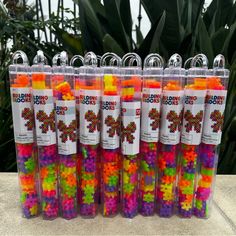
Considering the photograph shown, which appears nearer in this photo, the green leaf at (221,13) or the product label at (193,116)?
the product label at (193,116)

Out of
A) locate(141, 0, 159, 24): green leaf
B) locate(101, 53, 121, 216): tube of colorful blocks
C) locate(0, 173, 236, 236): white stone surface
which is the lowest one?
locate(0, 173, 236, 236): white stone surface

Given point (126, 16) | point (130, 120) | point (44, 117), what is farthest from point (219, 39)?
point (44, 117)

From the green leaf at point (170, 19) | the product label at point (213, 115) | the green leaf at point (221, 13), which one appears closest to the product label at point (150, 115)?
the product label at point (213, 115)

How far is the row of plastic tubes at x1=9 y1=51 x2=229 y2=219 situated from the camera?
531 millimetres

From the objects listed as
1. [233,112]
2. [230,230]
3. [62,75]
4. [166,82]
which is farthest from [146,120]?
[233,112]

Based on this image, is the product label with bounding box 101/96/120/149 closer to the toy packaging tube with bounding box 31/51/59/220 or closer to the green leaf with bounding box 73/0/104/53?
the toy packaging tube with bounding box 31/51/59/220

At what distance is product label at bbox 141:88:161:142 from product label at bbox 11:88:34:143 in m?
0.24

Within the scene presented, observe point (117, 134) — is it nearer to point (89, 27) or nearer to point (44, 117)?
point (44, 117)

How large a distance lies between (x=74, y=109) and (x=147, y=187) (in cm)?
24

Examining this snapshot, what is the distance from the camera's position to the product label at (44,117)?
0.52 meters

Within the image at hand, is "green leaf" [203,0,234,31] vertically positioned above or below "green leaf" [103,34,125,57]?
above

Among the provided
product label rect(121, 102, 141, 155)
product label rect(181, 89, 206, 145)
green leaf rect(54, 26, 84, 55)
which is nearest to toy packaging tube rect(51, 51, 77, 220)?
product label rect(121, 102, 141, 155)

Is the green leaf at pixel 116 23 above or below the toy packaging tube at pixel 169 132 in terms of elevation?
above

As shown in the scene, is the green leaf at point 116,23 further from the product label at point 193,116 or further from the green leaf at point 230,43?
the product label at point 193,116
